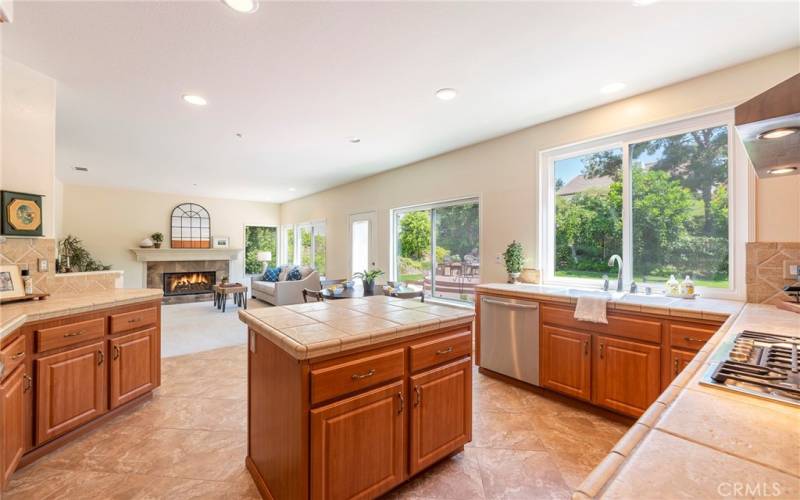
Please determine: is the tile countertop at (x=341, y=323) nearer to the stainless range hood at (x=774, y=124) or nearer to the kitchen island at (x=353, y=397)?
the kitchen island at (x=353, y=397)

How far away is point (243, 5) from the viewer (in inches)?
71.5

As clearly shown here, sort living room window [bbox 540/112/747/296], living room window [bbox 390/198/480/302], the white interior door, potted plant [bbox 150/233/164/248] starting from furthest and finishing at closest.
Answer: potted plant [bbox 150/233/164/248] < the white interior door < living room window [bbox 390/198/480/302] < living room window [bbox 540/112/747/296]

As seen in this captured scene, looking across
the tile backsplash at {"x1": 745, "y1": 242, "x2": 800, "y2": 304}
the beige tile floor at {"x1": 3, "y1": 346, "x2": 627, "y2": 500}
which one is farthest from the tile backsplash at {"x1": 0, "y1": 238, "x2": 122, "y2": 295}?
the tile backsplash at {"x1": 745, "y1": 242, "x2": 800, "y2": 304}

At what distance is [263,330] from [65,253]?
7568mm

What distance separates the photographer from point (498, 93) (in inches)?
112

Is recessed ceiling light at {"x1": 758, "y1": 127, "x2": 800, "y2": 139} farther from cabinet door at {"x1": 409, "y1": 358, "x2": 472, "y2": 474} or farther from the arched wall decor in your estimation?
the arched wall decor

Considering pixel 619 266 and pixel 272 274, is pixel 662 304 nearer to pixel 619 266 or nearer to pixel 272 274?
pixel 619 266

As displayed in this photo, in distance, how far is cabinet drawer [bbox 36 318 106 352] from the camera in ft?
6.53

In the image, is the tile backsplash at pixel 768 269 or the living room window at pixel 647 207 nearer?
the tile backsplash at pixel 768 269

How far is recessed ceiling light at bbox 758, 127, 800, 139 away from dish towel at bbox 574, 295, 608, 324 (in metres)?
1.59

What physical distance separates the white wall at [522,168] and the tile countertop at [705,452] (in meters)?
2.36

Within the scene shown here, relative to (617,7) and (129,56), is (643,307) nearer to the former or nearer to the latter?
(617,7)

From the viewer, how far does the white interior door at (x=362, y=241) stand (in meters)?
6.00

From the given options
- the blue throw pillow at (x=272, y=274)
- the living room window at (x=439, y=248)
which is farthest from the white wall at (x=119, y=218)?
the living room window at (x=439, y=248)
